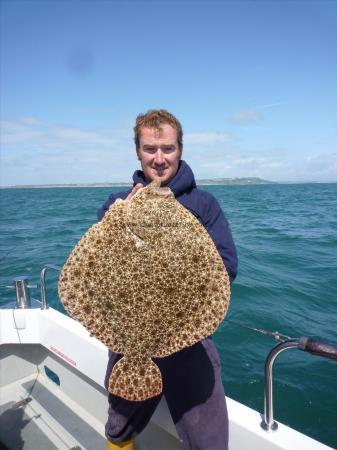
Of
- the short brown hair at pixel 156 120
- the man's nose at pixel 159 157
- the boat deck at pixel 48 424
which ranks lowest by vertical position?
the boat deck at pixel 48 424

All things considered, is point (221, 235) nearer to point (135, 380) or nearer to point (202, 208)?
point (202, 208)

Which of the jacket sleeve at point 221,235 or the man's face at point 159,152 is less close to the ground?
the man's face at point 159,152

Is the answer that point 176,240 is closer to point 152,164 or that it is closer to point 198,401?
point 152,164

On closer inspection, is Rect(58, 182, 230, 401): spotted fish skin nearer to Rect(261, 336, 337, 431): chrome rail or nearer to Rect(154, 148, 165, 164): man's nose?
Rect(154, 148, 165, 164): man's nose

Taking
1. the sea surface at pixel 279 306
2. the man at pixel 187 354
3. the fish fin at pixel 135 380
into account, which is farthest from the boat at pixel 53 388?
the sea surface at pixel 279 306

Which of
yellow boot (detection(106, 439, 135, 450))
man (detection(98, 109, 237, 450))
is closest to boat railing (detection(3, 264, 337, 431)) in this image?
man (detection(98, 109, 237, 450))

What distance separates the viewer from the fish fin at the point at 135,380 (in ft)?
7.47

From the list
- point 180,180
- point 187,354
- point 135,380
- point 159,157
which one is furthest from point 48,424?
point 159,157

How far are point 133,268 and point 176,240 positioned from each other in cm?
32

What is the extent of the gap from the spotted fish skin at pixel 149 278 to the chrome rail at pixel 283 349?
870mm

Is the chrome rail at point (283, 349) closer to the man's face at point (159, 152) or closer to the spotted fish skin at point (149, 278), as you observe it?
the spotted fish skin at point (149, 278)

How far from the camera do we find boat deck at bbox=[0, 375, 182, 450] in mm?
4125

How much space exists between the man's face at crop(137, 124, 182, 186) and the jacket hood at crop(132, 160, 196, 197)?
0.17 ft

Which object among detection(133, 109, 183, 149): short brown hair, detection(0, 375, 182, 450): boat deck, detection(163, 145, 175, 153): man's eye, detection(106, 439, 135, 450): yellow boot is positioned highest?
detection(133, 109, 183, 149): short brown hair
